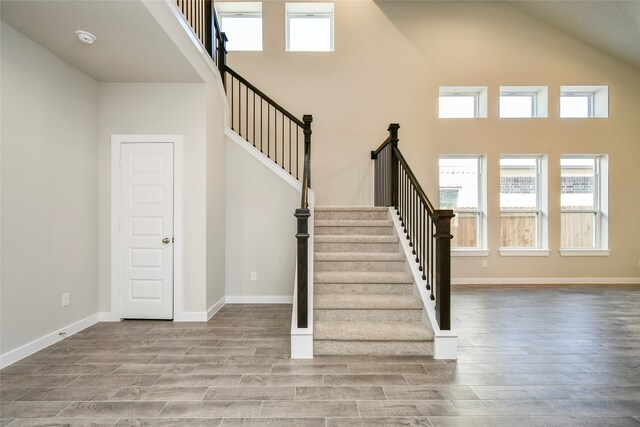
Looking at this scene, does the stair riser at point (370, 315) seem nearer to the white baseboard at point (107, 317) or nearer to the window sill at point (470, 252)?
the white baseboard at point (107, 317)

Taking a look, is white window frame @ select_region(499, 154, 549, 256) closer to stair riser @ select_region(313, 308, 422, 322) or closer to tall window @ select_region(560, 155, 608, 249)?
tall window @ select_region(560, 155, 608, 249)

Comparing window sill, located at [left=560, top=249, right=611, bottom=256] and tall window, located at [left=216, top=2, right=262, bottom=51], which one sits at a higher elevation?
tall window, located at [left=216, top=2, right=262, bottom=51]

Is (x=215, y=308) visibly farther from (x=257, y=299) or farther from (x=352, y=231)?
(x=352, y=231)

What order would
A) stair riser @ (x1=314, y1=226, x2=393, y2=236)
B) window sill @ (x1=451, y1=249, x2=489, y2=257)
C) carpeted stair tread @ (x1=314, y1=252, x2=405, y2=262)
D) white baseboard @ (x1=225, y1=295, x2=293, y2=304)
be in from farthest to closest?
window sill @ (x1=451, y1=249, x2=489, y2=257)
white baseboard @ (x1=225, y1=295, x2=293, y2=304)
stair riser @ (x1=314, y1=226, x2=393, y2=236)
carpeted stair tread @ (x1=314, y1=252, x2=405, y2=262)

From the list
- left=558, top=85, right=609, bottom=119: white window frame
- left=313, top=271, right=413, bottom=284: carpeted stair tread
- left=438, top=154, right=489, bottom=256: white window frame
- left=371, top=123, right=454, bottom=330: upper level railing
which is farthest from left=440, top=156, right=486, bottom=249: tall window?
left=313, top=271, right=413, bottom=284: carpeted stair tread

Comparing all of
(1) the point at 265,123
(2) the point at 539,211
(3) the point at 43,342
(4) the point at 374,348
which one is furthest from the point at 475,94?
(3) the point at 43,342

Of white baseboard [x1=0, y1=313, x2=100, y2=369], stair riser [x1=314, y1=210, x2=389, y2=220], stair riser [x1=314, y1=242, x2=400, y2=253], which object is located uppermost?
stair riser [x1=314, y1=210, x2=389, y2=220]

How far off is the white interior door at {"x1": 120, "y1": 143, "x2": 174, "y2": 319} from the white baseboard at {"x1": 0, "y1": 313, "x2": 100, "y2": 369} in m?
0.36

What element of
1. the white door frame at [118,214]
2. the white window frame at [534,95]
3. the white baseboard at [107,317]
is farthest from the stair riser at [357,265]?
the white window frame at [534,95]

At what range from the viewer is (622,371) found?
266cm

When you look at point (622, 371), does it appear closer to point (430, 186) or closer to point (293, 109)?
point (430, 186)

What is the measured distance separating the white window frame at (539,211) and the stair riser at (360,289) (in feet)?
11.3

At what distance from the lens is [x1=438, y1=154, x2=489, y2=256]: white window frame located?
19.5 ft

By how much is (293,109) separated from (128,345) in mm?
4306
